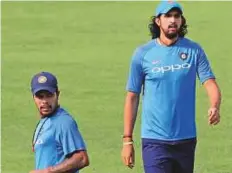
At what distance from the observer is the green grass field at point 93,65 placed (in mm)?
11750

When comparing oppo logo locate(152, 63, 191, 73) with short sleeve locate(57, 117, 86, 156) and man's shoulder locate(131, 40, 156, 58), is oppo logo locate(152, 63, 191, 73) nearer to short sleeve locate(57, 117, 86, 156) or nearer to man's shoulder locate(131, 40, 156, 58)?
man's shoulder locate(131, 40, 156, 58)

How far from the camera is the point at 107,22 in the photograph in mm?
21609

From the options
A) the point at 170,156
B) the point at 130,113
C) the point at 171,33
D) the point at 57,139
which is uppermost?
the point at 171,33

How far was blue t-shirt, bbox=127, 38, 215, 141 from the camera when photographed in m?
7.58

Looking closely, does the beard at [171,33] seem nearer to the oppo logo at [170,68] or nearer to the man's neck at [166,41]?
the man's neck at [166,41]

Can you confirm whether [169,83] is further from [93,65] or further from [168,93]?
[93,65]

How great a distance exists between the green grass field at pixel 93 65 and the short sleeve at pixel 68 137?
4.35 metres

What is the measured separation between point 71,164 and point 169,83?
1.42 m

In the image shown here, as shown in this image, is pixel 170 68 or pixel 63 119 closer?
pixel 63 119

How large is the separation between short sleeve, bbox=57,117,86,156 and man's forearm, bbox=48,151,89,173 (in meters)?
0.05

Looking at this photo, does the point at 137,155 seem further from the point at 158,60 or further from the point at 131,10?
the point at 131,10

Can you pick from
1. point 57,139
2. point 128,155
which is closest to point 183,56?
point 128,155

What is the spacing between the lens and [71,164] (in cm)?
655

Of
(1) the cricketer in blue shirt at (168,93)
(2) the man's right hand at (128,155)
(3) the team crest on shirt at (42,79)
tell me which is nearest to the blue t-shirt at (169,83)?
(1) the cricketer in blue shirt at (168,93)
